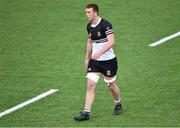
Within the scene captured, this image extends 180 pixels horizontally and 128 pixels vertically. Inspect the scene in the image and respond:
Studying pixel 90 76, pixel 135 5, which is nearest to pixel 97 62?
pixel 90 76

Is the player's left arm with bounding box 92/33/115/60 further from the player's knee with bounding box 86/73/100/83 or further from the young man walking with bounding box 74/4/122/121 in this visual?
the player's knee with bounding box 86/73/100/83

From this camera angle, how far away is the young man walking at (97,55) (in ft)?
40.9

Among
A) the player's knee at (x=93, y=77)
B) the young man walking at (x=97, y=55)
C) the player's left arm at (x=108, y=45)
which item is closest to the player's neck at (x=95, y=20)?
the young man walking at (x=97, y=55)

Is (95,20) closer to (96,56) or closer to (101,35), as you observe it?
(101,35)

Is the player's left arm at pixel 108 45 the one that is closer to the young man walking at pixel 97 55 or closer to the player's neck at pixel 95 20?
the young man walking at pixel 97 55

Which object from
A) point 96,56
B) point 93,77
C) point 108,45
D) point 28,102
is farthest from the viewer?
point 28,102

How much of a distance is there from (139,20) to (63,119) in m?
6.13

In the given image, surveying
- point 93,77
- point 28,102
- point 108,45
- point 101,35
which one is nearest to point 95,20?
point 101,35

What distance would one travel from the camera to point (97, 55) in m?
12.5

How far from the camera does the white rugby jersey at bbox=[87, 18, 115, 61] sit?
12469mm

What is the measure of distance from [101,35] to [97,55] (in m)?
0.39

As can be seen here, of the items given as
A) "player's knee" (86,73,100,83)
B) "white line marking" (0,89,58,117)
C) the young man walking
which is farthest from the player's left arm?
"white line marking" (0,89,58,117)

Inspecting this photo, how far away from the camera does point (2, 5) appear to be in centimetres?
1927

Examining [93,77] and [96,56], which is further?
[93,77]
